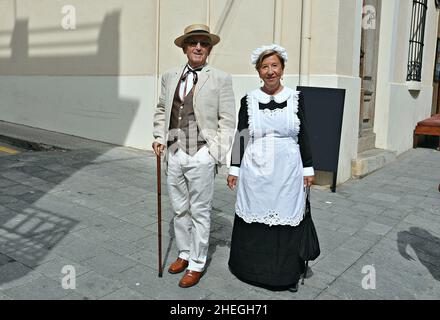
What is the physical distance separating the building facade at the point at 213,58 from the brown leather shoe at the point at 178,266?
348 centimetres

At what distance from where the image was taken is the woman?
325 centimetres

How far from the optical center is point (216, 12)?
724 centimetres

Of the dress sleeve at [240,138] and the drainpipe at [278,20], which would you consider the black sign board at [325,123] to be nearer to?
the drainpipe at [278,20]

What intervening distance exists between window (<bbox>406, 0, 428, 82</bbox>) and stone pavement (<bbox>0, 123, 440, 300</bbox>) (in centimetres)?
387

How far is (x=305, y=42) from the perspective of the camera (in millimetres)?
6312

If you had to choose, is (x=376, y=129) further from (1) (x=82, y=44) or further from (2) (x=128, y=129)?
(1) (x=82, y=44)

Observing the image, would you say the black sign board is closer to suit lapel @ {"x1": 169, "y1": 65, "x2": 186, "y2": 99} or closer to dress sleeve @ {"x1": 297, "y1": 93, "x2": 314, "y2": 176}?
dress sleeve @ {"x1": 297, "y1": 93, "x2": 314, "y2": 176}

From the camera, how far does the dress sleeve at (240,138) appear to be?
3.39 meters

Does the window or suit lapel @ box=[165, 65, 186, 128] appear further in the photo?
the window

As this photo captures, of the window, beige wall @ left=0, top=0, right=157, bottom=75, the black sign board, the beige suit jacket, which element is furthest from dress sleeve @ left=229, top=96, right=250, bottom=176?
the window

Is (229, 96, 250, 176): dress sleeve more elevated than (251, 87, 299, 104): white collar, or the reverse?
(251, 87, 299, 104): white collar

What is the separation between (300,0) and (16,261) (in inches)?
199

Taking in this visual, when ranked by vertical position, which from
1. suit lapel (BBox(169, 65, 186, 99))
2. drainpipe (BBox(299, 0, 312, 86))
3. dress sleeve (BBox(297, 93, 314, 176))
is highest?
drainpipe (BBox(299, 0, 312, 86))

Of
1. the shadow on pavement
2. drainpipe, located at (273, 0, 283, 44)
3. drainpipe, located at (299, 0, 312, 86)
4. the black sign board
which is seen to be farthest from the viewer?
drainpipe, located at (273, 0, 283, 44)
